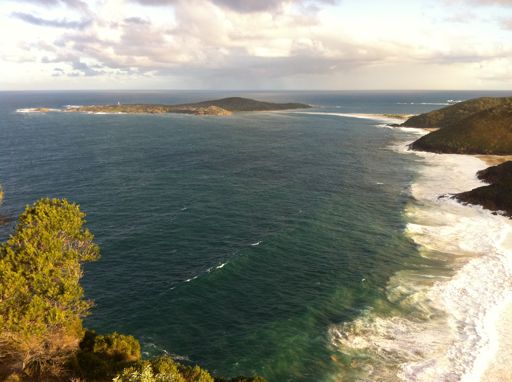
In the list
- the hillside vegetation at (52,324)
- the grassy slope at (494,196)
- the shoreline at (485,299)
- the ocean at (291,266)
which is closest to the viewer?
the hillside vegetation at (52,324)

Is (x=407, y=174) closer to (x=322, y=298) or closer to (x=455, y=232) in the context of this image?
(x=455, y=232)

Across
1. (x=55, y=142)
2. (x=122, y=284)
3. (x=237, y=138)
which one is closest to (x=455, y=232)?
(x=122, y=284)

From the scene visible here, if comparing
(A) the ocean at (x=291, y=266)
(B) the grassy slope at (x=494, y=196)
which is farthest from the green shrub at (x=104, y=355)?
(B) the grassy slope at (x=494, y=196)

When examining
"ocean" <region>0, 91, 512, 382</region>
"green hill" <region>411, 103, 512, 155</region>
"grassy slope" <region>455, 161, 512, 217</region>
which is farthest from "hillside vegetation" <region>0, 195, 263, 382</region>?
"green hill" <region>411, 103, 512, 155</region>

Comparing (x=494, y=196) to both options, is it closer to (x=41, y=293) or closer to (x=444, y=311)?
(x=444, y=311)

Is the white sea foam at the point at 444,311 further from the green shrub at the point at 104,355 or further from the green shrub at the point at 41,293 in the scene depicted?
the green shrub at the point at 41,293

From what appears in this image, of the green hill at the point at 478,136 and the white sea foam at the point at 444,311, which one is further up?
the green hill at the point at 478,136
